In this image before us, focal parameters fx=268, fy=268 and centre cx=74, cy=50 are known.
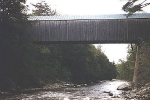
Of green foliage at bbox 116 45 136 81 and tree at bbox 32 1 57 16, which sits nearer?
green foliage at bbox 116 45 136 81

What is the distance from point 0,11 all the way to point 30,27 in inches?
146

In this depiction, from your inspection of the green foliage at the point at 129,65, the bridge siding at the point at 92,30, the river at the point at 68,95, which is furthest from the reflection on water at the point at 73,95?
the green foliage at the point at 129,65

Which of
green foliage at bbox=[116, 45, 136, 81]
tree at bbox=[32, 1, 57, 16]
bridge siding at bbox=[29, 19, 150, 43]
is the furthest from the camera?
tree at bbox=[32, 1, 57, 16]

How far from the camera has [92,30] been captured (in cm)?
2409

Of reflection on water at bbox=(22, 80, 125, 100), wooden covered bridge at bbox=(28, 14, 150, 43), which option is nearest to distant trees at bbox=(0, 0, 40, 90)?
wooden covered bridge at bbox=(28, 14, 150, 43)

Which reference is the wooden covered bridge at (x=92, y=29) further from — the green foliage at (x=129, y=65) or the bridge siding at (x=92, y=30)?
the green foliage at (x=129, y=65)

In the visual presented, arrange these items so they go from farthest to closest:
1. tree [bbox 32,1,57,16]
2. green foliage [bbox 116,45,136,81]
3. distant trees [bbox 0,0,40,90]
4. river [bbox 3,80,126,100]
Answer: tree [bbox 32,1,57,16]
green foliage [bbox 116,45,136,81]
distant trees [bbox 0,0,40,90]
river [bbox 3,80,126,100]

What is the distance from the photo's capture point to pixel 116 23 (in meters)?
24.0

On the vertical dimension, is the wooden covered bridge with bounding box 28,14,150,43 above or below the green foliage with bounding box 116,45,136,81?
above

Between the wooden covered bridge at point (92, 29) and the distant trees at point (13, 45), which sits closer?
the distant trees at point (13, 45)

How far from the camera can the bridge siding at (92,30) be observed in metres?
23.7

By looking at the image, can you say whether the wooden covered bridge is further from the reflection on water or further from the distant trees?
the reflection on water

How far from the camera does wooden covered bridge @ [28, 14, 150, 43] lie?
23659mm

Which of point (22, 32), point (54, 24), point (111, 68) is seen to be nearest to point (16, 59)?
point (22, 32)
